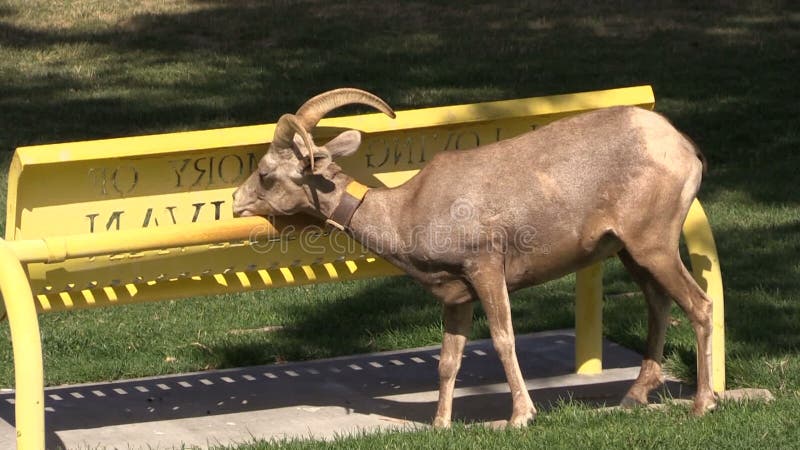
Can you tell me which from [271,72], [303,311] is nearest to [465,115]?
[303,311]

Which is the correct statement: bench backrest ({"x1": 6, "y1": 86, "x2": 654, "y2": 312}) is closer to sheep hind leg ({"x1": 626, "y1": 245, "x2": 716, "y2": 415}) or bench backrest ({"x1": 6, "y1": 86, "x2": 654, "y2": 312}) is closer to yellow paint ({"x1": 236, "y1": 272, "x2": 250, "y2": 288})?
yellow paint ({"x1": 236, "y1": 272, "x2": 250, "y2": 288})

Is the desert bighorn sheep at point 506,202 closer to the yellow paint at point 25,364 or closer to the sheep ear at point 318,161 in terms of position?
the sheep ear at point 318,161

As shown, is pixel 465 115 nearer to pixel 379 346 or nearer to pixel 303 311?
pixel 379 346

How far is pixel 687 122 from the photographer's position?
14930 mm

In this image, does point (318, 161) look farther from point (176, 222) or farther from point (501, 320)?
point (501, 320)

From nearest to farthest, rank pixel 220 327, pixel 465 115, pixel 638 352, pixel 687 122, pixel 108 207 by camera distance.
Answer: pixel 108 207 → pixel 465 115 → pixel 638 352 → pixel 220 327 → pixel 687 122

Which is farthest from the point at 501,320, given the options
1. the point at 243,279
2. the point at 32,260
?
the point at 32,260

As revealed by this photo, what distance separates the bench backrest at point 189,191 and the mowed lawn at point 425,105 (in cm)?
20

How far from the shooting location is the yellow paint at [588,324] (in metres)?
8.45

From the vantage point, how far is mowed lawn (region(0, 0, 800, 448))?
8430 millimetres

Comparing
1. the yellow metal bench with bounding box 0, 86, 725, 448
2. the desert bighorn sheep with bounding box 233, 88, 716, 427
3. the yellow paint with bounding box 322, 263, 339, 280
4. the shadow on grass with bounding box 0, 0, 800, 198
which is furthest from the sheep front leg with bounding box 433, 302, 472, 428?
the shadow on grass with bounding box 0, 0, 800, 198

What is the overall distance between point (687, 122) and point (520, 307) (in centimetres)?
562

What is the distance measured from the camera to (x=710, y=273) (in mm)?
7879

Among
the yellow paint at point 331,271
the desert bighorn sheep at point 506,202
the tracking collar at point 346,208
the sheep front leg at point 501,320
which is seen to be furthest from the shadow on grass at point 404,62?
the tracking collar at point 346,208
